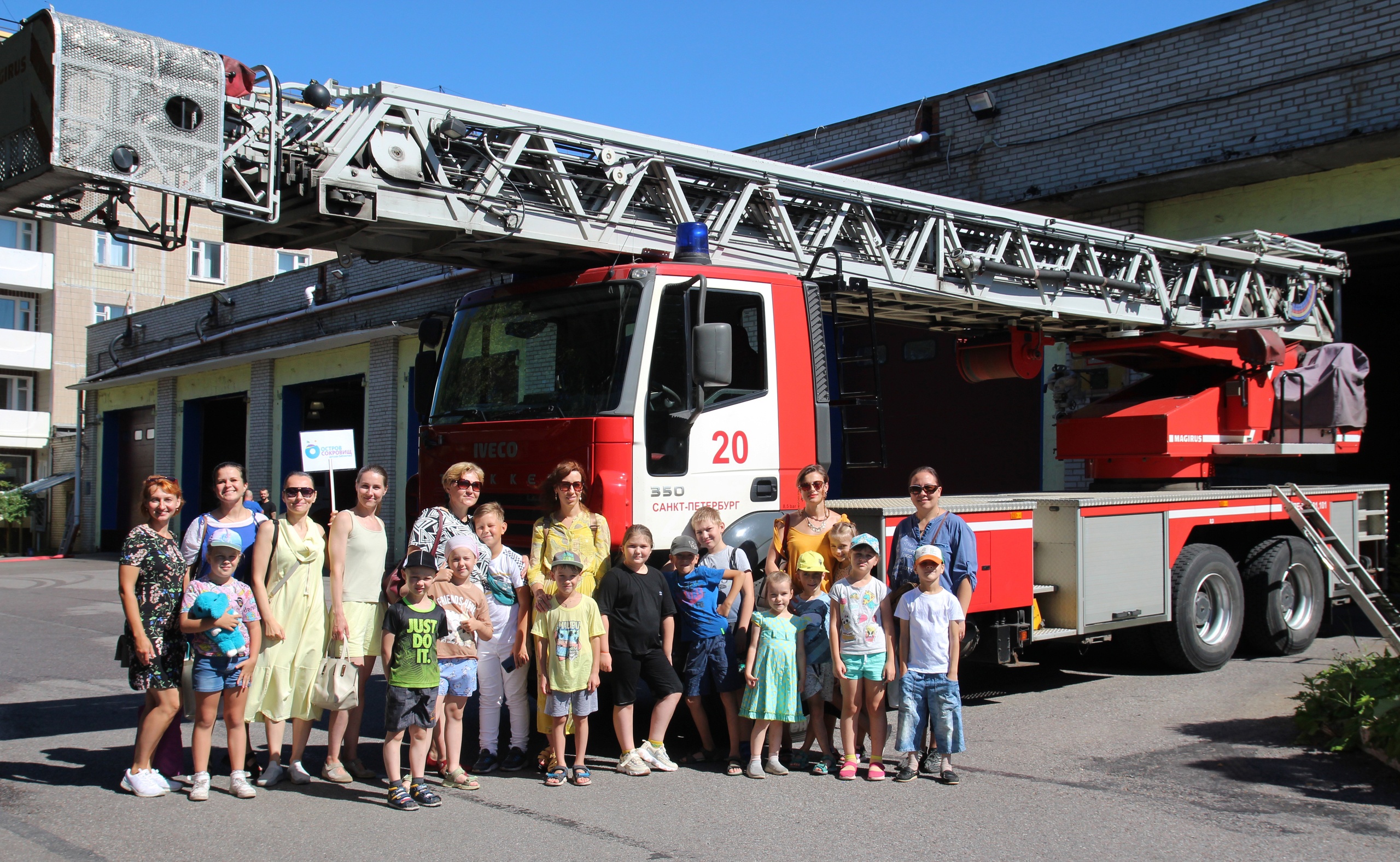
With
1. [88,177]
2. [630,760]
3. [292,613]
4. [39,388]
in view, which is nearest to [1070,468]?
[630,760]

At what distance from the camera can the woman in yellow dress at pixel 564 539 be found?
6074mm

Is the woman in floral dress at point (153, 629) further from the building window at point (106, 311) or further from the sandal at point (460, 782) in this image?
the building window at point (106, 311)

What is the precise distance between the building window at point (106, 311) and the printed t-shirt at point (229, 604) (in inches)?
1501

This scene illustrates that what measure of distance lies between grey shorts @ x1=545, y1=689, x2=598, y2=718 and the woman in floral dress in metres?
1.81

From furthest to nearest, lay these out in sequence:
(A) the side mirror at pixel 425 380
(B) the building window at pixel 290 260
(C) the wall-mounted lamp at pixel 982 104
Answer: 1. (B) the building window at pixel 290 260
2. (C) the wall-mounted lamp at pixel 982 104
3. (A) the side mirror at pixel 425 380

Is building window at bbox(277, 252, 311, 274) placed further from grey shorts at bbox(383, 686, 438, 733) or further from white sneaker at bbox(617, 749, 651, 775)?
grey shorts at bbox(383, 686, 438, 733)

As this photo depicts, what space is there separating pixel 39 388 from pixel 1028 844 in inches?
1639

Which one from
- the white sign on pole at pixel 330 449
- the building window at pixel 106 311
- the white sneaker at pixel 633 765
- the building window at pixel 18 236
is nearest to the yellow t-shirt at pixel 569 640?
the white sneaker at pixel 633 765

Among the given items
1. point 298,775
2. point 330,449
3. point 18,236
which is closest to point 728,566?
point 298,775

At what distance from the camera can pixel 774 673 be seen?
6086mm

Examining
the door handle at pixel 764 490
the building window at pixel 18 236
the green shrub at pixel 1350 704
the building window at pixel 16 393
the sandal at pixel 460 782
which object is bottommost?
the sandal at pixel 460 782

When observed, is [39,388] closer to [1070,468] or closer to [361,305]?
[361,305]

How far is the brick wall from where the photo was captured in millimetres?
12836

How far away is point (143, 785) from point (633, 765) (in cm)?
239
